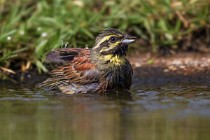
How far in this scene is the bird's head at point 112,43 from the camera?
915 cm

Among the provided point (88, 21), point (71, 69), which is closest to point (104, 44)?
point (71, 69)

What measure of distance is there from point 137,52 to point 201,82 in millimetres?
1693

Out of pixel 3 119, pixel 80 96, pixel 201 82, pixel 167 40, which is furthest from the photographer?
pixel 167 40

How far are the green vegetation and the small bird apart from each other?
3.68 feet

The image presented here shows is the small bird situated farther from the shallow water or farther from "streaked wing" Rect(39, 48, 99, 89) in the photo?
the shallow water

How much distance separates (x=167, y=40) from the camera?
1105cm

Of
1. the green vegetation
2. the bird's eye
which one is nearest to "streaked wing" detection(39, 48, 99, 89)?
the bird's eye

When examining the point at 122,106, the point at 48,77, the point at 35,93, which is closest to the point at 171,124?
the point at 122,106

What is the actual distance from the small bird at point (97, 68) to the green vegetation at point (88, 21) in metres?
1.12

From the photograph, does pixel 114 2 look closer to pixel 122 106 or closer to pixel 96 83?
pixel 96 83

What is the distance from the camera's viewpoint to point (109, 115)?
7789 millimetres

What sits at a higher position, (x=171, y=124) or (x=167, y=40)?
(x=167, y=40)

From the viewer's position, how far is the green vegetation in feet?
35.3

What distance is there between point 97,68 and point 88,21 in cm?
206
